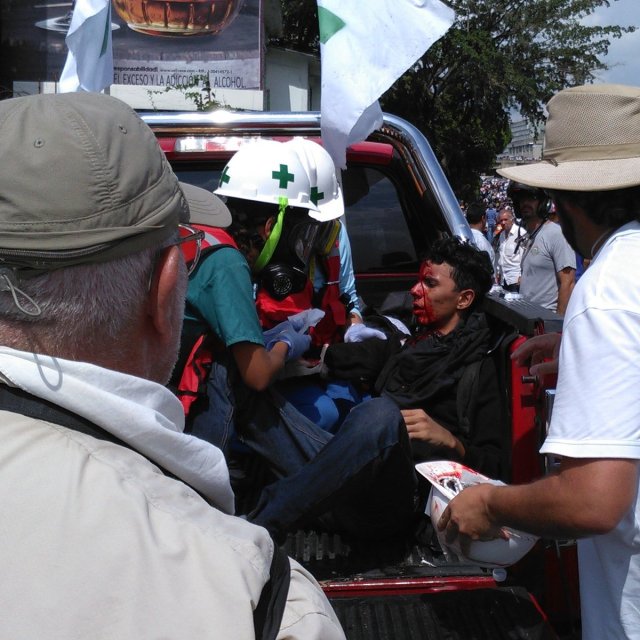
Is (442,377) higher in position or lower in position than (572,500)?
lower

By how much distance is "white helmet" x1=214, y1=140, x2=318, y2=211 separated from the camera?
3191mm

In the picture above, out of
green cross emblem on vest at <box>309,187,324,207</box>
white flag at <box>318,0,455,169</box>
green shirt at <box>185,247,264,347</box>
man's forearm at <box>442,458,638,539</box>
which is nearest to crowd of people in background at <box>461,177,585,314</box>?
white flag at <box>318,0,455,169</box>

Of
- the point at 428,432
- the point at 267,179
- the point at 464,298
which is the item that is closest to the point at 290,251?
the point at 267,179

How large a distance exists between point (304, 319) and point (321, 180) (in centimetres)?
79

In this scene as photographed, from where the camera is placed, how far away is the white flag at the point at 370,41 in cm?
378

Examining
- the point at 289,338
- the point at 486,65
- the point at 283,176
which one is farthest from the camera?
the point at 486,65

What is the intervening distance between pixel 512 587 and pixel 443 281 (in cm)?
139

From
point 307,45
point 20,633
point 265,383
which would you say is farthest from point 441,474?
point 307,45

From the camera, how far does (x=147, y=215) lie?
42.7 inches

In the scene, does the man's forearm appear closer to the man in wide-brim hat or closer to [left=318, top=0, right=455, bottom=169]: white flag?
the man in wide-brim hat

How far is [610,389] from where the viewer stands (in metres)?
1.55

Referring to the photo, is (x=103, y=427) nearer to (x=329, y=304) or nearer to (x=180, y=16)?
(x=329, y=304)

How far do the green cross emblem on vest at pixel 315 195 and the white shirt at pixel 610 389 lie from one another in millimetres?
1815

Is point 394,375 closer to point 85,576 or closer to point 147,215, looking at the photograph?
point 147,215
